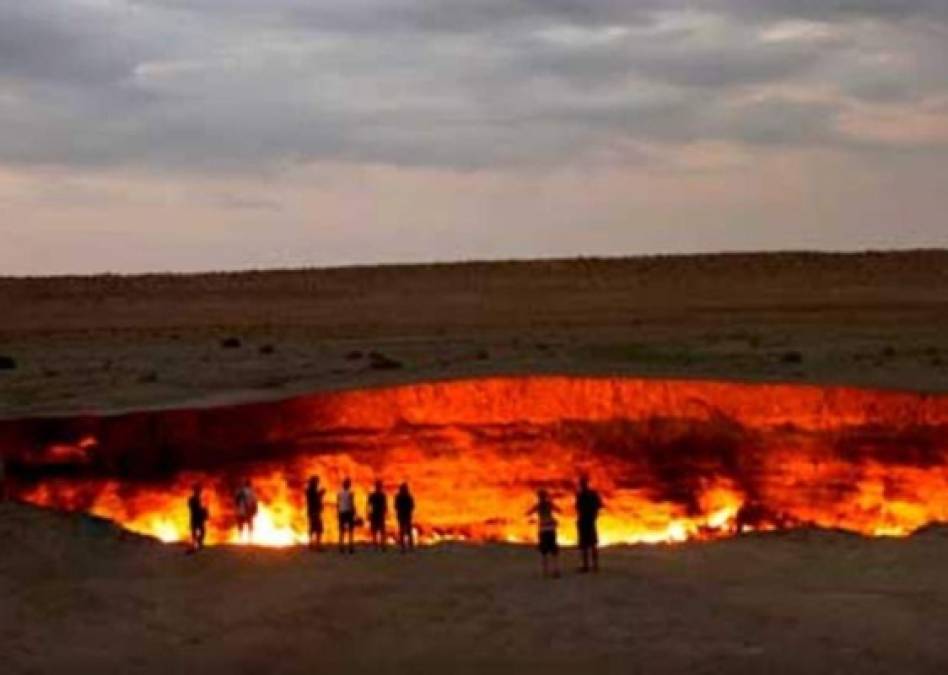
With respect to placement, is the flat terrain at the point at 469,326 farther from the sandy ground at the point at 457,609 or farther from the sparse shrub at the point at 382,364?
the sandy ground at the point at 457,609

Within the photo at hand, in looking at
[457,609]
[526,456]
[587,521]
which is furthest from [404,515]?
[526,456]

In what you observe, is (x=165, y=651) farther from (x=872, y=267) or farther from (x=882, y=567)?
(x=872, y=267)

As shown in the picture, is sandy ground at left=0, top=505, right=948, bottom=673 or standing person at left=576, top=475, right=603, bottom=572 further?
standing person at left=576, top=475, right=603, bottom=572

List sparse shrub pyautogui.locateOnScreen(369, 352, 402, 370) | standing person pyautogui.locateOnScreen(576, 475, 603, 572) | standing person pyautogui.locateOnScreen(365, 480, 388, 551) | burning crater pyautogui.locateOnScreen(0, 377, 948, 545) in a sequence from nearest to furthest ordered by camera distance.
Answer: standing person pyautogui.locateOnScreen(576, 475, 603, 572), standing person pyautogui.locateOnScreen(365, 480, 388, 551), burning crater pyautogui.locateOnScreen(0, 377, 948, 545), sparse shrub pyautogui.locateOnScreen(369, 352, 402, 370)

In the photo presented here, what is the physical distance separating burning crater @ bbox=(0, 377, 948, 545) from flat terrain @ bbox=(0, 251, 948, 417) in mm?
3009

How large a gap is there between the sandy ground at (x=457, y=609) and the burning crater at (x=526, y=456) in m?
4.12

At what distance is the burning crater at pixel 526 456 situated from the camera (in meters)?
32.1

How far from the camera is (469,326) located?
258ft

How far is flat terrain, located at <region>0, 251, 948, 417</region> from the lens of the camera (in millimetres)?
46219

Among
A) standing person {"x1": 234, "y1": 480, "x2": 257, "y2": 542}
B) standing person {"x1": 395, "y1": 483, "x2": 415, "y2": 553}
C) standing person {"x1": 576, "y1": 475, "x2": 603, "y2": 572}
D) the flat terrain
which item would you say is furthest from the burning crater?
standing person {"x1": 576, "y1": 475, "x2": 603, "y2": 572}

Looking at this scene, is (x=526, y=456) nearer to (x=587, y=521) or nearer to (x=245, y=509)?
(x=245, y=509)

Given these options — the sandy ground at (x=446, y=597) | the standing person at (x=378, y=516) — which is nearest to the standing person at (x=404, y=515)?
the standing person at (x=378, y=516)

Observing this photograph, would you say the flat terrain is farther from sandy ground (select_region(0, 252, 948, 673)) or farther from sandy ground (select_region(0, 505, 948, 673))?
sandy ground (select_region(0, 505, 948, 673))

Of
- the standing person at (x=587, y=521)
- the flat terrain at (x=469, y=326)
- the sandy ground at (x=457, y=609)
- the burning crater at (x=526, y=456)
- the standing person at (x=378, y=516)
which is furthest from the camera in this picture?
the flat terrain at (x=469, y=326)
